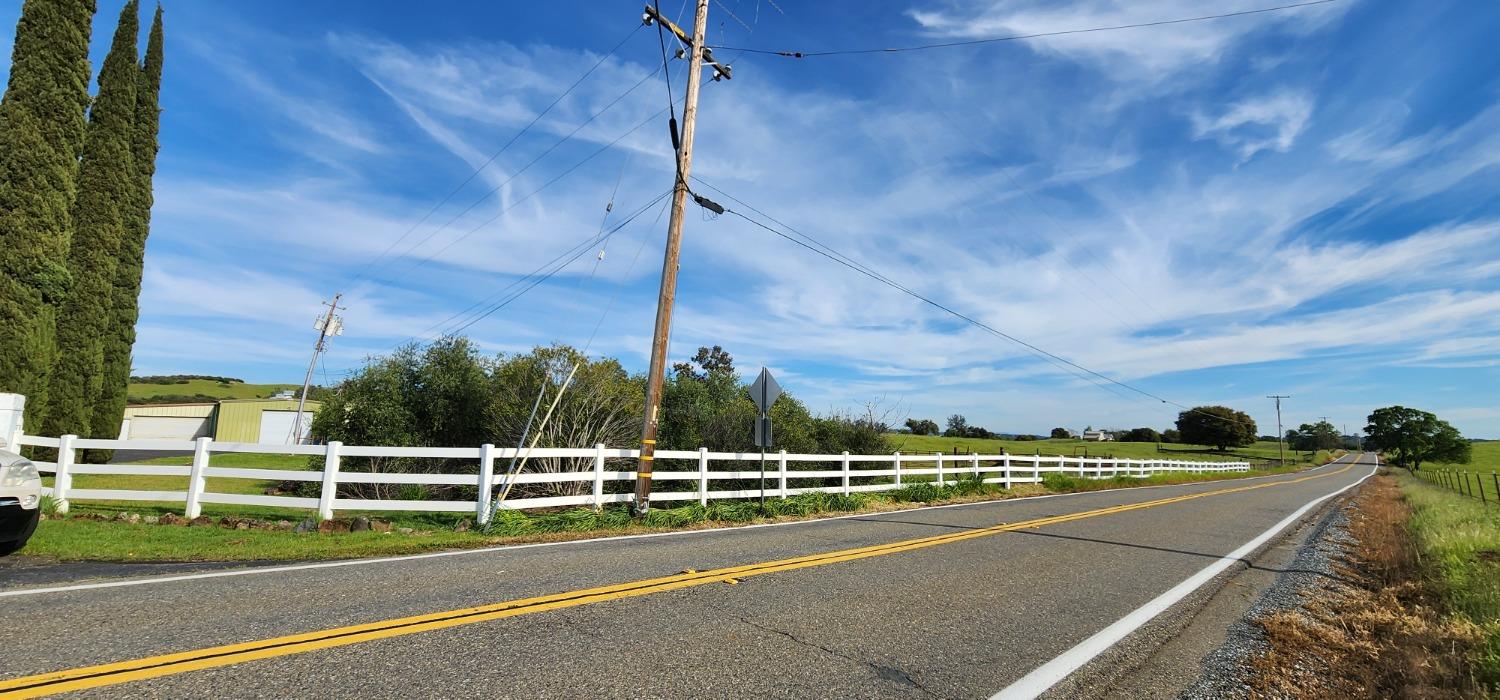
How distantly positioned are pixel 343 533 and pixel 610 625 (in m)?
6.37

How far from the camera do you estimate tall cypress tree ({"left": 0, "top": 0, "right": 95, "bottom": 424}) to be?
1366 cm

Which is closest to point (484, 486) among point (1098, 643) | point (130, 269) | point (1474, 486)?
point (1098, 643)

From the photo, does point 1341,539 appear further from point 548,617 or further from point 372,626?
point 372,626

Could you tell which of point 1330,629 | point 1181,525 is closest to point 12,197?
point 1330,629

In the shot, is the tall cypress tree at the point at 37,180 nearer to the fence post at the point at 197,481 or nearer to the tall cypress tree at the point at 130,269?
the tall cypress tree at the point at 130,269

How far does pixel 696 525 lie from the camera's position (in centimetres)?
1058

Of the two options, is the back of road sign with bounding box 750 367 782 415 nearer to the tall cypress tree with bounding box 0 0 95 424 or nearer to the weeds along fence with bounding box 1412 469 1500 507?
the tall cypress tree with bounding box 0 0 95 424

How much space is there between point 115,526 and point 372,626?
748 centimetres

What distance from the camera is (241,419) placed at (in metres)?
47.0

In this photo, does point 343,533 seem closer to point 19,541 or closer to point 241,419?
point 19,541

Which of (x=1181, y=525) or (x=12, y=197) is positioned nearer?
(x=1181, y=525)

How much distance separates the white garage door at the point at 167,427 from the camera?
4716cm

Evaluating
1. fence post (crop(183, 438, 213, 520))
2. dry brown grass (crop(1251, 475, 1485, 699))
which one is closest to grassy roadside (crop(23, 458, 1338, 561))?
fence post (crop(183, 438, 213, 520))

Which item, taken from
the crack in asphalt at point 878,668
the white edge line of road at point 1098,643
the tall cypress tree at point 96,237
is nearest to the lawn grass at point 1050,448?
the white edge line of road at point 1098,643
